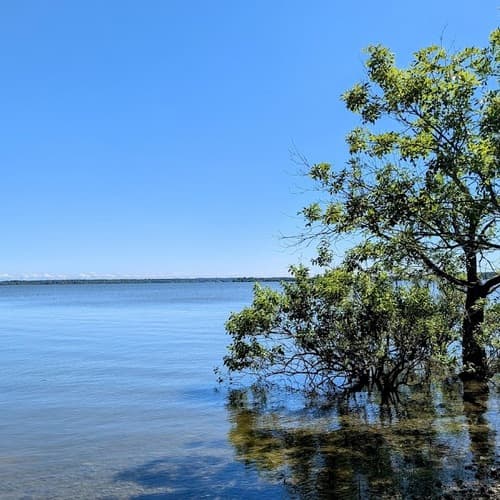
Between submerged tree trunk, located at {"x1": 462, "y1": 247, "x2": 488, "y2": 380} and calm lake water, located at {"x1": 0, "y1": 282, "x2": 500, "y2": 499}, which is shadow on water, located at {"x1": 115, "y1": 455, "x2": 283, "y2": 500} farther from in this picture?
submerged tree trunk, located at {"x1": 462, "y1": 247, "x2": 488, "y2": 380}

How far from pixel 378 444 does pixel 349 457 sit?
1289mm

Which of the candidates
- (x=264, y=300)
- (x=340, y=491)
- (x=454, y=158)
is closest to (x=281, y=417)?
(x=264, y=300)

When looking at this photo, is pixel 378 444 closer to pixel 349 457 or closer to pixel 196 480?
pixel 349 457

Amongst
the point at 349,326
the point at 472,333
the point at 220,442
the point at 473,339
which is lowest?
the point at 220,442

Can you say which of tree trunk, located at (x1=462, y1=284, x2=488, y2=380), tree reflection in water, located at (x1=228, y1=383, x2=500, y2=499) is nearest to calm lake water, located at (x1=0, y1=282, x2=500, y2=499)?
tree reflection in water, located at (x1=228, y1=383, x2=500, y2=499)

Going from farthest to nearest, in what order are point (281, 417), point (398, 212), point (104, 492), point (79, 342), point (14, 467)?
point (79, 342) < point (281, 417) < point (14, 467) < point (104, 492) < point (398, 212)

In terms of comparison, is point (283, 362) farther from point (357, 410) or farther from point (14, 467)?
point (14, 467)

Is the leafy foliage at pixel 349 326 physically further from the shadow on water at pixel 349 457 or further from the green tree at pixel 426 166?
the green tree at pixel 426 166

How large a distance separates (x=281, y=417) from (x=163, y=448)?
3933 millimetres

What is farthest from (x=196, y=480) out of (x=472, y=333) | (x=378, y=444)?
(x=472, y=333)

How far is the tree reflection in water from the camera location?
384 inches

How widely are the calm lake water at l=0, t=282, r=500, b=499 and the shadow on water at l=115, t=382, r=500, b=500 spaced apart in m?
0.04

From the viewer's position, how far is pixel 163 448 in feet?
44.5

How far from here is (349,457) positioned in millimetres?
11617
